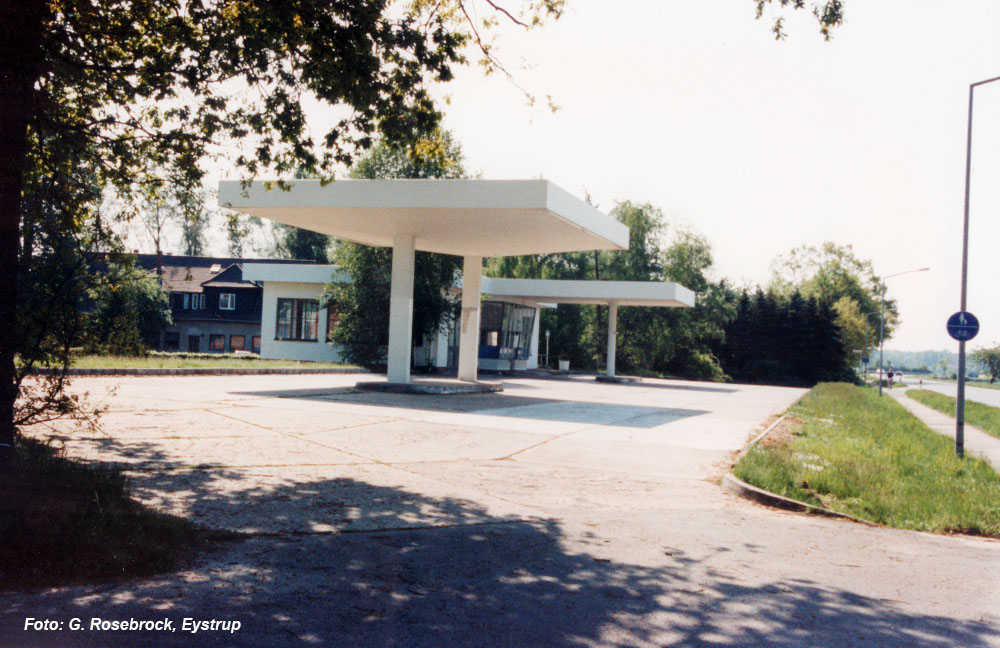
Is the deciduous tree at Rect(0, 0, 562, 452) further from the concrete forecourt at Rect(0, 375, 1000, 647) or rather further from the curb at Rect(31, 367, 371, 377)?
the curb at Rect(31, 367, 371, 377)

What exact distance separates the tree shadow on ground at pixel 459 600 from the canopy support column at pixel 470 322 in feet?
61.7

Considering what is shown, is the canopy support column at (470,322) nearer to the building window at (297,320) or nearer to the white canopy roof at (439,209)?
the white canopy roof at (439,209)

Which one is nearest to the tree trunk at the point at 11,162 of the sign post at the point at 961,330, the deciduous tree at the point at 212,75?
the deciduous tree at the point at 212,75

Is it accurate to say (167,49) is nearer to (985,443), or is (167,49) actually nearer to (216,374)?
(216,374)

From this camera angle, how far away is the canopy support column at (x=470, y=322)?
83.4 ft

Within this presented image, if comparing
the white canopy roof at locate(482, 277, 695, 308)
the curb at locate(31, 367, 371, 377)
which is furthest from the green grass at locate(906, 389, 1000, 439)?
the curb at locate(31, 367, 371, 377)

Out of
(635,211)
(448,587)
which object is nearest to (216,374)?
(448,587)

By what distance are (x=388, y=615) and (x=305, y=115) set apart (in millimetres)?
7861

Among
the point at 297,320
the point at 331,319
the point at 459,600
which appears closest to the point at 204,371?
the point at 331,319

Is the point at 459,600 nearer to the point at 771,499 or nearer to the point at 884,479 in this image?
the point at 771,499

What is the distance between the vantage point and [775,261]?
92.3 meters

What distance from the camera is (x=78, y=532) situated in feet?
16.6

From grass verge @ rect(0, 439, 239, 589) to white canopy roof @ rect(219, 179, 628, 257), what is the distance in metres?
11.2

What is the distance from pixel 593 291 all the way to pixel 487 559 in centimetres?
3261
